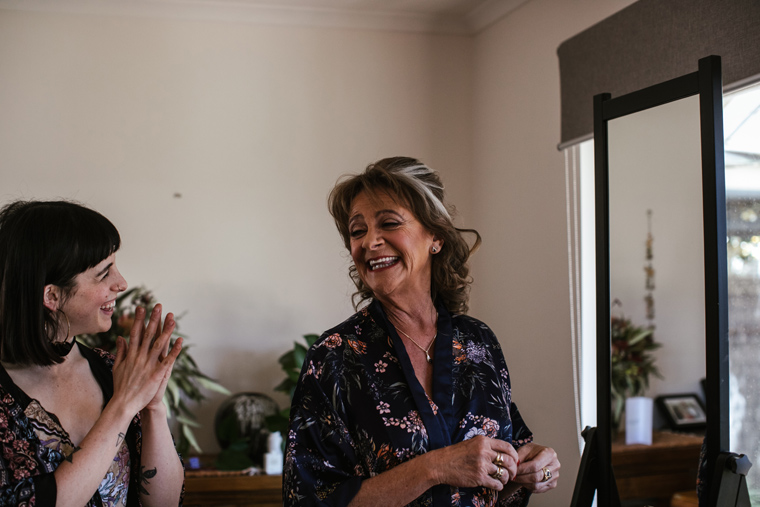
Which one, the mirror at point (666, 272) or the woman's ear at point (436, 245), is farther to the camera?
the mirror at point (666, 272)

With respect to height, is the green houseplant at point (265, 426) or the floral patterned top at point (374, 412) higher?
the floral patterned top at point (374, 412)

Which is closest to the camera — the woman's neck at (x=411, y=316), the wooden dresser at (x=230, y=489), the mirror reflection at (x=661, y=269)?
the woman's neck at (x=411, y=316)

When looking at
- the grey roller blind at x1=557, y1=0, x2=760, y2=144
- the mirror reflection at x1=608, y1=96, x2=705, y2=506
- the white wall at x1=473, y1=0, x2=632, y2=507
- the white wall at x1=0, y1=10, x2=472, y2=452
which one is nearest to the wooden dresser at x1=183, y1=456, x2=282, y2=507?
the white wall at x1=0, y1=10, x2=472, y2=452

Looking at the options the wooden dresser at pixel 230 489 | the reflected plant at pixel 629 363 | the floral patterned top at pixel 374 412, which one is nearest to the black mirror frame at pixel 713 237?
the floral patterned top at pixel 374 412

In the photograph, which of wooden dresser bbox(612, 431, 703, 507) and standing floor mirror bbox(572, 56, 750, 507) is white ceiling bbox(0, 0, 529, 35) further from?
wooden dresser bbox(612, 431, 703, 507)

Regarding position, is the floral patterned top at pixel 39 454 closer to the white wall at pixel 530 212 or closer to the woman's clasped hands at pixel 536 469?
the woman's clasped hands at pixel 536 469

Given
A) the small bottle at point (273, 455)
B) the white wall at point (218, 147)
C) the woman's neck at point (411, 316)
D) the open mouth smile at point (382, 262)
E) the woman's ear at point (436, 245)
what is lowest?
the small bottle at point (273, 455)

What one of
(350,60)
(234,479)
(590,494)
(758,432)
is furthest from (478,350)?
(350,60)

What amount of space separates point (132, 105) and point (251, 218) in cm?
82

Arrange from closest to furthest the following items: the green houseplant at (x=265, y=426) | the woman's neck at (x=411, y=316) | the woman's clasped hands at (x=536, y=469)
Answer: the woman's clasped hands at (x=536, y=469), the woman's neck at (x=411, y=316), the green houseplant at (x=265, y=426)

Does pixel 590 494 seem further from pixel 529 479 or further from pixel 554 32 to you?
pixel 554 32

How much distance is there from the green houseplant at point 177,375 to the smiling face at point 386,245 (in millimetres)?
1725

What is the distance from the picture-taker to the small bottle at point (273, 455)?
3.08m

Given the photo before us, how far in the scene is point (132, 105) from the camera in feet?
11.5
